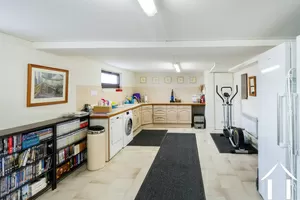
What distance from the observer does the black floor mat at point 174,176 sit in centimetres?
281

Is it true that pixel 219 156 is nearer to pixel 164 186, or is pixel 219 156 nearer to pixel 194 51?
pixel 164 186

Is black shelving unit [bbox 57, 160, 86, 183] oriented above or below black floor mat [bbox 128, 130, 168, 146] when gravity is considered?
below

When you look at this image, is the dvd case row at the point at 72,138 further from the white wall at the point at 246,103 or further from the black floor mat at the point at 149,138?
the white wall at the point at 246,103

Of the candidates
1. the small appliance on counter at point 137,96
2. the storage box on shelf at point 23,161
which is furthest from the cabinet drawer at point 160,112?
the storage box on shelf at point 23,161

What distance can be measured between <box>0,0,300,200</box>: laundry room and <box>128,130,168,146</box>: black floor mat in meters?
0.40

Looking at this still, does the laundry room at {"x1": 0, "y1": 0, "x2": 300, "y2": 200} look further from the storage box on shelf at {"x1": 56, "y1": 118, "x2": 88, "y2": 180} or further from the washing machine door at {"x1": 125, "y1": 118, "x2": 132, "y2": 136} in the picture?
the washing machine door at {"x1": 125, "y1": 118, "x2": 132, "y2": 136}

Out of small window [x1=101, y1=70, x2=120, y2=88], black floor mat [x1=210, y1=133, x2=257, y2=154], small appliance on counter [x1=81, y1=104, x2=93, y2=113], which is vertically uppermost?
small window [x1=101, y1=70, x2=120, y2=88]

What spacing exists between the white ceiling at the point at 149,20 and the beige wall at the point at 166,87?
541cm

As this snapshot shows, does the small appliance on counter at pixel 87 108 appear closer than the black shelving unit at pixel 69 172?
No

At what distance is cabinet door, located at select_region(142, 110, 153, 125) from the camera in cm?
807

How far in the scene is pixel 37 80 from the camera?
3164mm

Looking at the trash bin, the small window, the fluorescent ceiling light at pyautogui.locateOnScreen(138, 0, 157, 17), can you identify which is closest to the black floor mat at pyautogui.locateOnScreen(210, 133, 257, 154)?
the trash bin

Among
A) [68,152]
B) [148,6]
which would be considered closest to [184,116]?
[68,152]

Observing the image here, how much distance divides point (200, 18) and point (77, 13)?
130 centimetres
